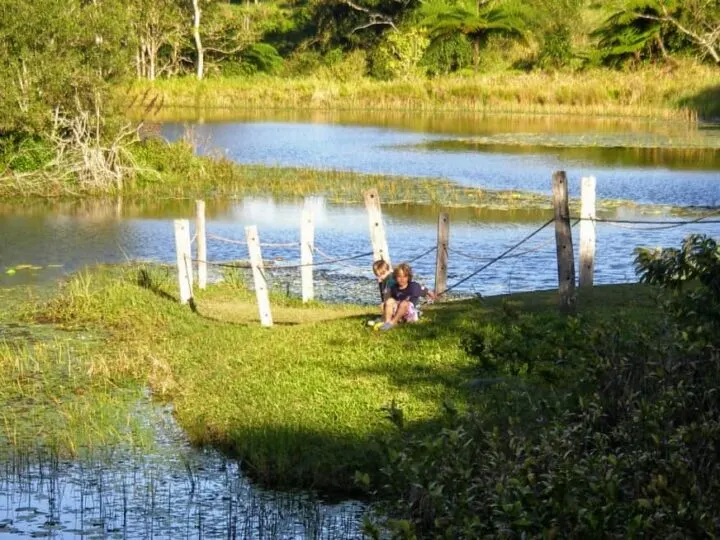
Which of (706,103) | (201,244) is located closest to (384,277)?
(201,244)

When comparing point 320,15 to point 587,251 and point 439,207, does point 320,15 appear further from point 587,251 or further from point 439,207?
point 587,251

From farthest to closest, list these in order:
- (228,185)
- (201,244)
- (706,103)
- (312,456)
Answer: (706,103)
(228,185)
(201,244)
(312,456)

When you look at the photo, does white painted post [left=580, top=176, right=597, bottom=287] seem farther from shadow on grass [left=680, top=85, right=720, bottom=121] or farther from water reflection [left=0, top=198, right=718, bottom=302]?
shadow on grass [left=680, top=85, right=720, bottom=121]

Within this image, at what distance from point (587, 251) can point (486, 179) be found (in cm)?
1818

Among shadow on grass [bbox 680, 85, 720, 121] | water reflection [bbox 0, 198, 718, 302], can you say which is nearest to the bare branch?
shadow on grass [bbox 680, 85, 720, 121]

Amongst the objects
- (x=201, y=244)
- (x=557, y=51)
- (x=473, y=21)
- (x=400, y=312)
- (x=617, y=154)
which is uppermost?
(x=473, y=21)

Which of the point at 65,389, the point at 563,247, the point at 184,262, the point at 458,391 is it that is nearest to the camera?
the point at 458,391

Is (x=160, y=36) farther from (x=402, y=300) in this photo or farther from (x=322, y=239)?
(x=402, y=300)

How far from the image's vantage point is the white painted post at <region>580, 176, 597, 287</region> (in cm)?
1437

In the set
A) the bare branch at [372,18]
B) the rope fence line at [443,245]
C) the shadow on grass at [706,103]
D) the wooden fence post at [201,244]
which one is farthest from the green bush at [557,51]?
the wooden fence post at [201,244]

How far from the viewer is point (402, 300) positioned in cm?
1385

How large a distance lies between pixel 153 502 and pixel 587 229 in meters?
6.59

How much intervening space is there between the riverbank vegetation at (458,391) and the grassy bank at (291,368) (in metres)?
0.03


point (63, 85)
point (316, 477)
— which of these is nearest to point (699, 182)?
point (63, 85)
